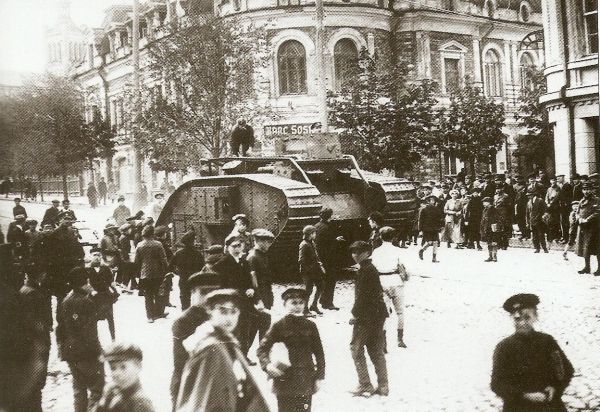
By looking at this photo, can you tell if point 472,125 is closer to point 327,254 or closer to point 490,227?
point 490,227

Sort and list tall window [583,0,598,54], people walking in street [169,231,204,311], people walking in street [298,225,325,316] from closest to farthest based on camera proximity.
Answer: people walking in street [169,231,204,311] → people walking in street [298,225,325,316] → tall window [583,0,598,54]

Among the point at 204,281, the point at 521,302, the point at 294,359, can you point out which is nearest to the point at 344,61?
the point at 204,281

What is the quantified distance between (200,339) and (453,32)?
71.3 ft

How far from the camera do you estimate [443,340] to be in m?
8.02

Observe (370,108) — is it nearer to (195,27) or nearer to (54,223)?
(195,27)

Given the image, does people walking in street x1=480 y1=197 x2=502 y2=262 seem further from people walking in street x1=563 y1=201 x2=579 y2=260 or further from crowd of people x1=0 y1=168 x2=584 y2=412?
crowd of people x1=0 y1=168 x2=584 y2=412

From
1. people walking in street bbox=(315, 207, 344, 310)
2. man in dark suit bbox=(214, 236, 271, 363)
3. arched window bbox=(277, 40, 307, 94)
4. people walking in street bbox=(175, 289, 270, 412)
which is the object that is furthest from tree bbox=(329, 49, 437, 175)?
people walking in street bbox=(175, 289, 270, 412)

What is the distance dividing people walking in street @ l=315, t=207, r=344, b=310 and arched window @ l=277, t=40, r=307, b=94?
12.8 metres

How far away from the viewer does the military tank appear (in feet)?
37.2

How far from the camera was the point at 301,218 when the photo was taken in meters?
10.7

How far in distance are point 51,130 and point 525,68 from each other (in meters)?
18.6

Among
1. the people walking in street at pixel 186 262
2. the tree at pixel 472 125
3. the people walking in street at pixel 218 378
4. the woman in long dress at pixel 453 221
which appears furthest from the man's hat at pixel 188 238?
the tree at pixel 472 125

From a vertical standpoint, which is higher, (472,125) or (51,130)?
(472,125)

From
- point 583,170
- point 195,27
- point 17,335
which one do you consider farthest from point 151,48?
point 17,335
